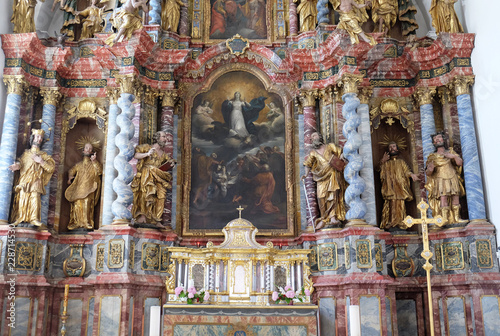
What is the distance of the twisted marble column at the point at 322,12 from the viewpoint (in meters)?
15.8

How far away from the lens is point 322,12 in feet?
51.9

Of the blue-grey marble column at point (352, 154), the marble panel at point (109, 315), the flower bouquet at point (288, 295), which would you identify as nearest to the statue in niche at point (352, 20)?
the blue-grey marble column at point (352, 154)

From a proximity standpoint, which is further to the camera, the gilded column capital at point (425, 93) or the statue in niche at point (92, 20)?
the statue in niche at point (92, 20)

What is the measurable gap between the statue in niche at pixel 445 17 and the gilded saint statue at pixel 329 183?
14.0 ft

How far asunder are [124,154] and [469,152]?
8.42 m

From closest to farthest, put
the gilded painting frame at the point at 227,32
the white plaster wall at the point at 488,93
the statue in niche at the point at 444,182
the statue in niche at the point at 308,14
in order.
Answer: the white plaster wall at the point at 488,93
the statue in niche at the point at 444,182
the statue in niche at the point at 308,14
the gilded painting frame at the point at 227,32

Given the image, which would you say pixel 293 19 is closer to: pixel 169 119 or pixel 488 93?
pixel 169 119

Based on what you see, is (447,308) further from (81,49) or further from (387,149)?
(81,49)

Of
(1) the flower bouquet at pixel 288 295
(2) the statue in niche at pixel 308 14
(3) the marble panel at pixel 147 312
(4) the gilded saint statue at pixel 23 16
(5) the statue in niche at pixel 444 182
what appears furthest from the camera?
(2) the statue in niche at pixel 308 14

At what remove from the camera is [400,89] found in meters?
16.1

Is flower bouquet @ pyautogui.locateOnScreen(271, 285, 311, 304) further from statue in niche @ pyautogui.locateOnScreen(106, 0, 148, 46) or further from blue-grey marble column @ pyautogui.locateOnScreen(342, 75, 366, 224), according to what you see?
statue in niche @ pyautogui.locateOnScreen(106, 0, 148, 46)

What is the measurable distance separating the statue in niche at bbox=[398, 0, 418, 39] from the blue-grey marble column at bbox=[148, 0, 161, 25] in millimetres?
6779

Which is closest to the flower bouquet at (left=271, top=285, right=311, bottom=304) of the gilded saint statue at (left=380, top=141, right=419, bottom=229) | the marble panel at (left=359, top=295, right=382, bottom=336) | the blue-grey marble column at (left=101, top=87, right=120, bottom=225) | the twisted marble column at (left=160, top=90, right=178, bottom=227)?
the marble panel at (left=359, top=295, right=382, bottom=336)

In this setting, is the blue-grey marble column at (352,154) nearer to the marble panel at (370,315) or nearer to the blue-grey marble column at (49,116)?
the marble panel at (370,315)
